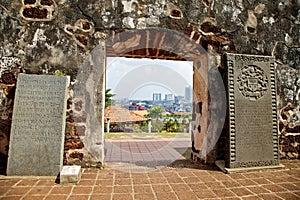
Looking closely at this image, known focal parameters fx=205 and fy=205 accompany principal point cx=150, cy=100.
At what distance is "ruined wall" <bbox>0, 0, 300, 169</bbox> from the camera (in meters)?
2.78

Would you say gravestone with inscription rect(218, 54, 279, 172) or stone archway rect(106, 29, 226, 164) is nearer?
gravestone with inscription rect(218, 54, 279, 172)

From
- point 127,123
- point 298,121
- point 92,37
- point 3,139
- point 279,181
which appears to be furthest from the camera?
point 127,123

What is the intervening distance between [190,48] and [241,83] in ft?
3.12

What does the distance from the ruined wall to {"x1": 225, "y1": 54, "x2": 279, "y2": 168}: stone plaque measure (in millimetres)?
350

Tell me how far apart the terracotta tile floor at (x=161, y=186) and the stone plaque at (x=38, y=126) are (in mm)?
157

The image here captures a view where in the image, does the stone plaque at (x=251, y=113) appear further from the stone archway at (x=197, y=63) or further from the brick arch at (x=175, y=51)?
the brick arch at (x=175, y=51)

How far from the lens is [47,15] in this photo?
2.85 m

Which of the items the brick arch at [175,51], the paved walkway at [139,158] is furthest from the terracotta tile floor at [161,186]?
the brick arch at [175,51]

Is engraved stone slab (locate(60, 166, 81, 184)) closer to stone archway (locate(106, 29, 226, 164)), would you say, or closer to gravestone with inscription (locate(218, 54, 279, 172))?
stone archway (locate(106, 29, 226, 164))

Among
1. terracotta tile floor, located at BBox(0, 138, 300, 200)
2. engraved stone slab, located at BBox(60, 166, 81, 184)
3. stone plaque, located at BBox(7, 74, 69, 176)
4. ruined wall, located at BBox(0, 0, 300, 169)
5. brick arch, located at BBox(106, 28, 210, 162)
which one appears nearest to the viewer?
terracotta tile floor, located at BBox(0, 138, 300, 200)

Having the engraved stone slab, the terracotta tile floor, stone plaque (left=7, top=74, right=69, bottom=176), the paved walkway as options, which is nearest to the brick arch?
the paved walkway

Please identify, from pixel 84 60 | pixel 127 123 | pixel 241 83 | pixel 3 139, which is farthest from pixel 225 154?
pixel 127 123

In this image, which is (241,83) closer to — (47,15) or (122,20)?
(122,20)

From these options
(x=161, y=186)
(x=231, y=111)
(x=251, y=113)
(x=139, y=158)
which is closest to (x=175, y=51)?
(x=231, y=111)
